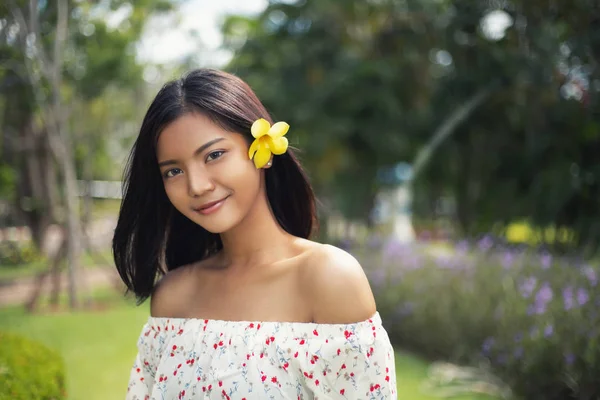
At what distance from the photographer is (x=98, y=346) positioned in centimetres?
621

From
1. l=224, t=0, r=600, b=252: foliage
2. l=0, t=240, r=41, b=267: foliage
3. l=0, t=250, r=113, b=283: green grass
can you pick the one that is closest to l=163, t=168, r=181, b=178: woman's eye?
l=224, t=0, r=600, b=252: foliage

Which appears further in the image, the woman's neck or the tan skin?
the woman's neck

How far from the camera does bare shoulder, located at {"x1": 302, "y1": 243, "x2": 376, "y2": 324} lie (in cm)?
152

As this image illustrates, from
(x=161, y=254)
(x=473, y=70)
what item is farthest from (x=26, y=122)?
(x=161, y=254)

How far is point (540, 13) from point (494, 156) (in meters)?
2.21

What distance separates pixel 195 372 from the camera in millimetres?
1589

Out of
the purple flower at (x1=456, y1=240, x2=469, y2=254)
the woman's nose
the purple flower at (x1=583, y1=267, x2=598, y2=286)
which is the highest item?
the woman's nose

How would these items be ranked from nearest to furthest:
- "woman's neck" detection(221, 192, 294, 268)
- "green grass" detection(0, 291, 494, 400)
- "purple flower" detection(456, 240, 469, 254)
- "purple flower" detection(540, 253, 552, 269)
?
"woman's neck" detection(221, 192, 294, 268) < "green grass" detection(0, 291, 494, 400) < "purple flower" detection(540, 253, 552, 269) < "purple flower" detection(456, 240, 469, 254)

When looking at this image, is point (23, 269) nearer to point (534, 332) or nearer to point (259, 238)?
point (534, 332)

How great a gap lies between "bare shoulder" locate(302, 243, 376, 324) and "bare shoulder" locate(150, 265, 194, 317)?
0.43 metres

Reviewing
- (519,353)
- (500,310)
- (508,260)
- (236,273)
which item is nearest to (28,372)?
(236,273)

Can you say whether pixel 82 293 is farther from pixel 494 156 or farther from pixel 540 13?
pixel 540 13

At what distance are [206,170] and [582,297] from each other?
3.53 m

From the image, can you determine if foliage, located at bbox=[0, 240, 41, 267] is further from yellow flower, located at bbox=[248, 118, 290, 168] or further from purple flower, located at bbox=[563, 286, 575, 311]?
yellow flower, located at bbox=[248, 118, 290, 168]
